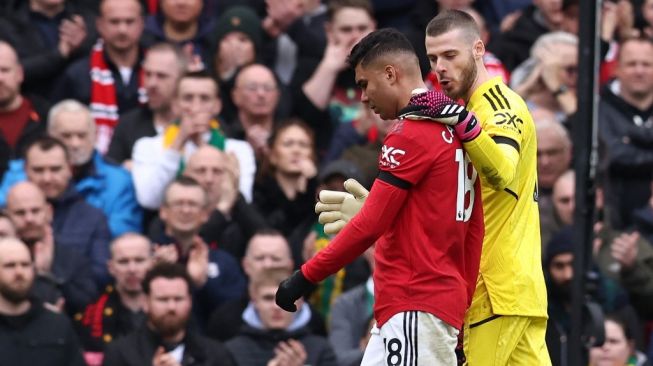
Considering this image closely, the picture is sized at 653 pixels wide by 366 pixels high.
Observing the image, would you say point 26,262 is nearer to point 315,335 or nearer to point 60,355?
point 60,355

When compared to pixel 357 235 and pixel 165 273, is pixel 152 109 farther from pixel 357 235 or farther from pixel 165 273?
pixel 357 235

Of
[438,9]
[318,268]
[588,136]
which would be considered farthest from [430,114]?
[438,9]

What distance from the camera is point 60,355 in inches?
458

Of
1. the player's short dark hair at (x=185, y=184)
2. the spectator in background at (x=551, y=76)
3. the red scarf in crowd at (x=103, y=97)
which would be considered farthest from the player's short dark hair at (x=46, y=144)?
the spectator in background at (x=551, y=76)

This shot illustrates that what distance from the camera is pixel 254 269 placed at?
12461mm

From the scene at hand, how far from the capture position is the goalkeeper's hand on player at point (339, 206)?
8.11 m

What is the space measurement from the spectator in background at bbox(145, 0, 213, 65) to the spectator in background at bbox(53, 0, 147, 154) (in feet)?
1.64

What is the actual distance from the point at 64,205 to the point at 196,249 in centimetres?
106

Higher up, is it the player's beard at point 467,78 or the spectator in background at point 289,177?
the player's beard at point 467,78

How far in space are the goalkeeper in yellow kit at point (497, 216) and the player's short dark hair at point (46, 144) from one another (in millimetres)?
5086

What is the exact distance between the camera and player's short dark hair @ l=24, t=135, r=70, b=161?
12883mm

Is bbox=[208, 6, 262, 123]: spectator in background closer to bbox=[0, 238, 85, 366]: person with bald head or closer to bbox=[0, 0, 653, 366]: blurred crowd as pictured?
bbox=[0, 0, 653, 366]: blurred crowd

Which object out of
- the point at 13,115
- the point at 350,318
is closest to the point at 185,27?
the point at 13,115

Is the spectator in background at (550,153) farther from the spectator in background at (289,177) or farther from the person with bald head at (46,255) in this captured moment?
the person with bald head at (46,255)
